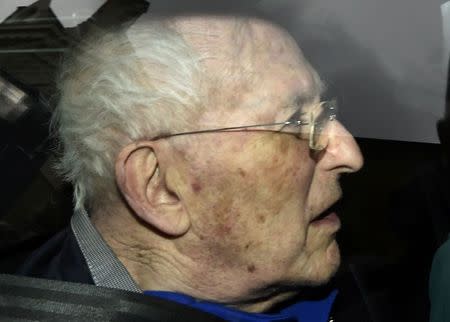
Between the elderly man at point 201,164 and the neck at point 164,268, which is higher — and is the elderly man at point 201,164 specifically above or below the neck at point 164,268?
above

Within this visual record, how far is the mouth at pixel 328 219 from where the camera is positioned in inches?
64.3

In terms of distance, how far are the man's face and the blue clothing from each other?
6cm

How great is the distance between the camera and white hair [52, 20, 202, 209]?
4.70 feet

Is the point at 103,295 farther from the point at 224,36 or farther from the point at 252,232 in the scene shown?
the point at 224,36

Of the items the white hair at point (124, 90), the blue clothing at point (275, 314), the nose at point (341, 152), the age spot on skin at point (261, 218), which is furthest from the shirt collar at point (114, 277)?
the nose at point (341, 152)

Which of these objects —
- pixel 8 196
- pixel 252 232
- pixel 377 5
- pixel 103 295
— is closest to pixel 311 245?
pixel 252 232

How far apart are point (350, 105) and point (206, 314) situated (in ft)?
1.70

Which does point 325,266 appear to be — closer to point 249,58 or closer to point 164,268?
point 164,268

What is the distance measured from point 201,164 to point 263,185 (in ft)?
0.45

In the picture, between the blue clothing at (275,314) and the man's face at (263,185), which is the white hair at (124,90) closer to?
the man's face at (263,185)

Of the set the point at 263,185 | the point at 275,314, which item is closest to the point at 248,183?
the point at 263,185

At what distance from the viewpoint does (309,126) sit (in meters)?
1.49

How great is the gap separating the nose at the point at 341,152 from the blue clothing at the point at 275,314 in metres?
0.38

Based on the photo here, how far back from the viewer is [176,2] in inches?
54.8
